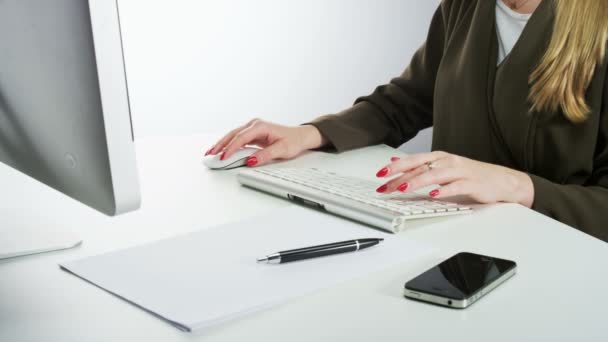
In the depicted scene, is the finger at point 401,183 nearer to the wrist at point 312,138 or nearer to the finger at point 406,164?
the finger at point 406,164

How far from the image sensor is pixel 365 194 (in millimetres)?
975

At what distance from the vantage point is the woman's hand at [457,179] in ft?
3.19

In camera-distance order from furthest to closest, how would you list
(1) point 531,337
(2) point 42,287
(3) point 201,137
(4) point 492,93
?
(3) point 201,137, (4) point 492,93, (2) point 42,287, (1) point 531,337

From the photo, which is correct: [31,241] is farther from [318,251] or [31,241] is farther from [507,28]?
[507,28]

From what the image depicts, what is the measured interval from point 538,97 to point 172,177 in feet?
2.05

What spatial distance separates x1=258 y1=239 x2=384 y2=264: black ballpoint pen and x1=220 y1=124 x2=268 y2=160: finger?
0.48 meters

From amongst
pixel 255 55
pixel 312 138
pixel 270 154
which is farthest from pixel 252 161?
pixel 255 55

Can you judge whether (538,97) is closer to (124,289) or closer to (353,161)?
(353,161)

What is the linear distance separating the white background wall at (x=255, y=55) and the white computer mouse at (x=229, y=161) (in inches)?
97.4

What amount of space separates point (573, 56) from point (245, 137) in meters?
0.56

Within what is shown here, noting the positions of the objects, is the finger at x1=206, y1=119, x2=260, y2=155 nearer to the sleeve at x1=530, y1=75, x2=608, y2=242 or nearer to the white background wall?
the sleeve at x1=530, y1=75, x2=608, y2=242

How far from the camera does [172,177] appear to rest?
1194 mm

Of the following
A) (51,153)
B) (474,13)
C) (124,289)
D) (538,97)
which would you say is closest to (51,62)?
(51,153)

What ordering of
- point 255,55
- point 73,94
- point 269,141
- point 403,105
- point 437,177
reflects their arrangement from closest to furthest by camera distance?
point 73,94 → point 437,177 → point 269,141 → point 403,105 → point 255,55
